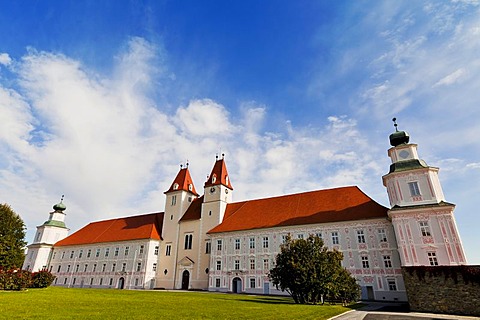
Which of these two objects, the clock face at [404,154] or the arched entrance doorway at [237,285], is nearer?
the clock face at [404,154]

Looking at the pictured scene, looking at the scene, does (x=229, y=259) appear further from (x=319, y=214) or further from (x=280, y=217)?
(x=319, y=214)

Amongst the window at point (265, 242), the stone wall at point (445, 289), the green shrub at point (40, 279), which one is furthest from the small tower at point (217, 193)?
the stone wall at point (445, 289)

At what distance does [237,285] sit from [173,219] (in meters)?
16.7

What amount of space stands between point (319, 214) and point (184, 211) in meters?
23.5

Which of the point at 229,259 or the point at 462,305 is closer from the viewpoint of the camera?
the point at 462,305

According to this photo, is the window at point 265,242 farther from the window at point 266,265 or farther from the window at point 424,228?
the window at point 424,228

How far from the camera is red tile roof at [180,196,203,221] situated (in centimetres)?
4528

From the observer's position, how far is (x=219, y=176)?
46.6 metres

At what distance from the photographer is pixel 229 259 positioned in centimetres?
3784

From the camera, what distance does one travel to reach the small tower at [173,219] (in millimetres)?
43753

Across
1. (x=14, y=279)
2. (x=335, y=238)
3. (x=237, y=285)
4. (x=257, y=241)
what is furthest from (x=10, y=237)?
(x=335, y=238)

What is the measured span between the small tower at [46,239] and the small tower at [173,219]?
1075 inches

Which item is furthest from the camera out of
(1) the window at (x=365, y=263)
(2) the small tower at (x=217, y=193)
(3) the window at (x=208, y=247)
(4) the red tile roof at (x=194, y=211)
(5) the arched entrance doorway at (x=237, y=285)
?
(4) the red tile roof at (x=194, y=211)

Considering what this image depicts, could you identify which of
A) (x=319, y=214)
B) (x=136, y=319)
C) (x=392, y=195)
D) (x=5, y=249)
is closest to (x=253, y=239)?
(x=319, y=214)
